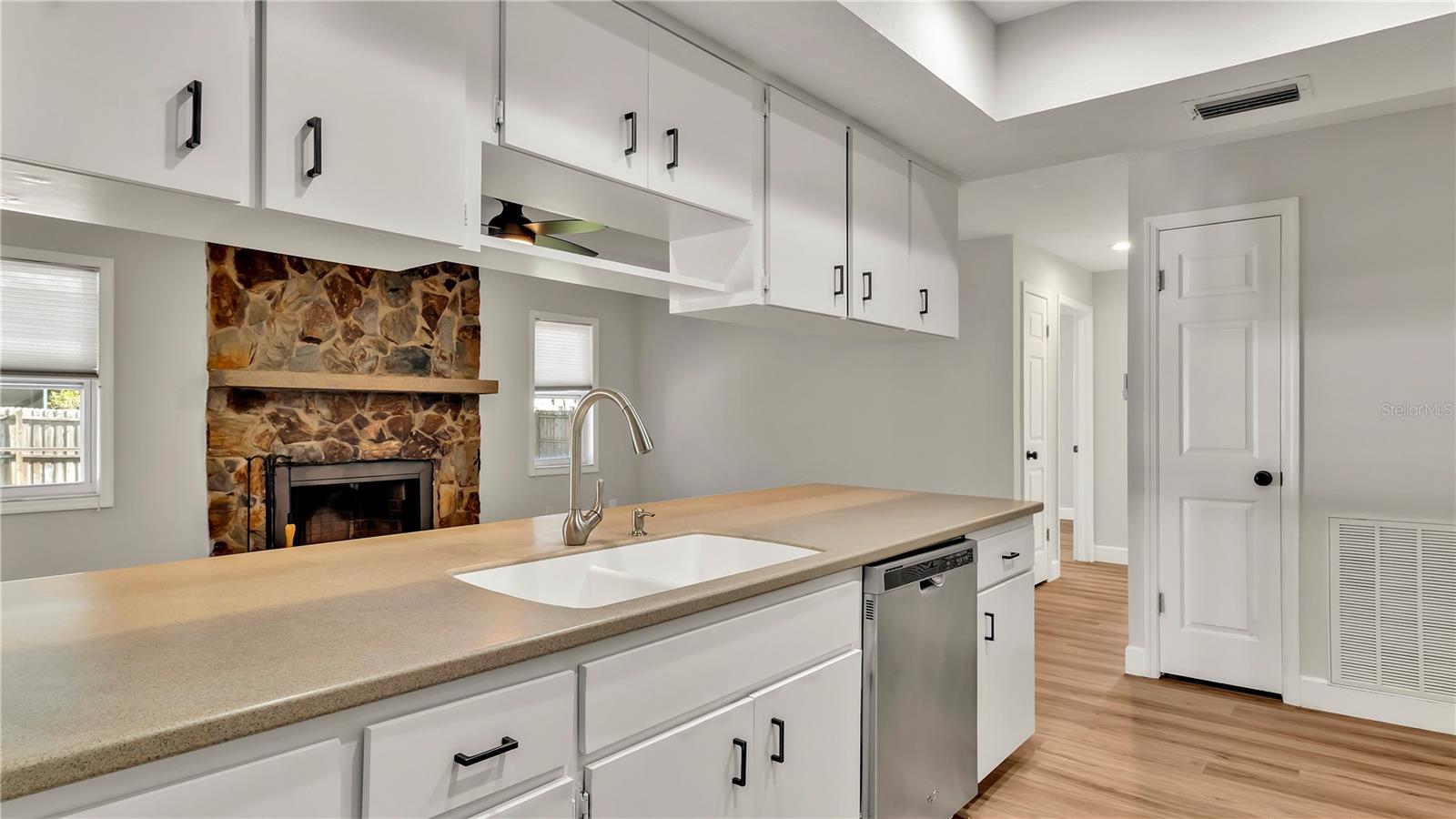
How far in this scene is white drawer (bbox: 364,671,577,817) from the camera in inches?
38.9

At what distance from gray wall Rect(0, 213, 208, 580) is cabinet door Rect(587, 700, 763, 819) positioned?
4.04 meters

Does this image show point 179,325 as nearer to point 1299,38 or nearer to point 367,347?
point 367,347

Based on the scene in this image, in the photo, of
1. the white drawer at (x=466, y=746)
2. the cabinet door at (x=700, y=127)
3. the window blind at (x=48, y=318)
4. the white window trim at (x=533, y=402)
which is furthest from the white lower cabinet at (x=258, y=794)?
the white window trim at (x=533, y=402)

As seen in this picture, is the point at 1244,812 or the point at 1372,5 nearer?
the point at 1372,5

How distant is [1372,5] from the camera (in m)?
1.98

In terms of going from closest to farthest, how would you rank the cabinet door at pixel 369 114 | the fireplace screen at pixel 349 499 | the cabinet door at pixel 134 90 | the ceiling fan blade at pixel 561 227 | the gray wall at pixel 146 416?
the cabinet door at pixel 134 90 → the cabinet door at pixel 369 114 → the ceiling fan blade at pixel 561 227 → the gray wall at pixel 146 416 → the fireplace screen at pixel 349 499

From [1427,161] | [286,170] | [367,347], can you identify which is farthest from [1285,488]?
[367,347]

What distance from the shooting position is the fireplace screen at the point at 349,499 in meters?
4.74

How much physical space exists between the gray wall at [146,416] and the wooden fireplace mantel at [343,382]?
0.19 m

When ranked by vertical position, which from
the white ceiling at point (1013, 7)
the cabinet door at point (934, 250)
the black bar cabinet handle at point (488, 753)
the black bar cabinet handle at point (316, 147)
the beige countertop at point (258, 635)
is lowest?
the black bar cabinet handle at point (488, 753)

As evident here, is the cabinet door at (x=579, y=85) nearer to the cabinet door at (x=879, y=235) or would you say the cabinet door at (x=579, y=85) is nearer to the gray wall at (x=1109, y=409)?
the cabinet door at (x=879, y=235)

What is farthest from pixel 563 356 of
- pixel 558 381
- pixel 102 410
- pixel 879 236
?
pixel 879 236

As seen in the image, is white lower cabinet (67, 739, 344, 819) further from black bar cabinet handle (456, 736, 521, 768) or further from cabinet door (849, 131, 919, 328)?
cabinet door (849, 131, 919, 328)

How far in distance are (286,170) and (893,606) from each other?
1611 mm
